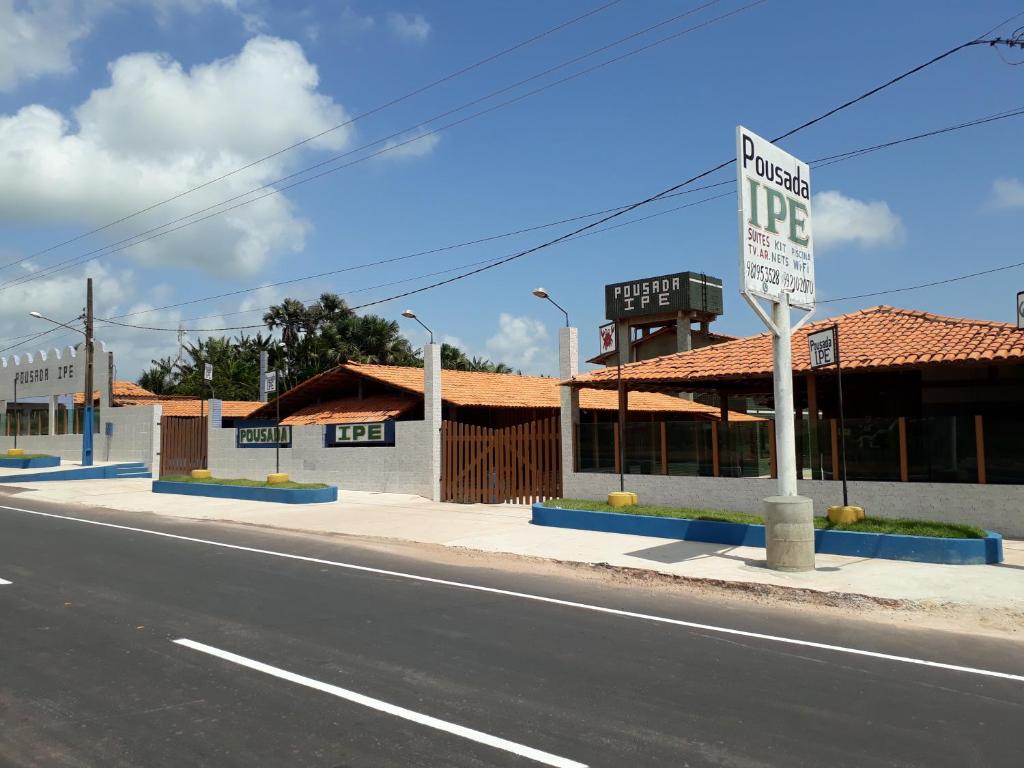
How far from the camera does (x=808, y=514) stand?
11.3 metres

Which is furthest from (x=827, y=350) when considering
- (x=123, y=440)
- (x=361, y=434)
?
(x=123, y=440)

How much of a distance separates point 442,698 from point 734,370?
12.7 metres

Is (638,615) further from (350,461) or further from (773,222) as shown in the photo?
(350,461)

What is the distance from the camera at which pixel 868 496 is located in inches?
595

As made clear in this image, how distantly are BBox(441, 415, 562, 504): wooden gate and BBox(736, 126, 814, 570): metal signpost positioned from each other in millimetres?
9020

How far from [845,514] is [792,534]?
2.41 metres

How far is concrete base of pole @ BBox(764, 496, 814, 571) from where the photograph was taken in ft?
36.7

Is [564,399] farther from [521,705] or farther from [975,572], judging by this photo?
[521,705]

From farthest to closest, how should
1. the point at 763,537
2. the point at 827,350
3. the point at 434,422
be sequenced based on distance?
the point at 434,422 → the point at 763,537 → the point at 827,350

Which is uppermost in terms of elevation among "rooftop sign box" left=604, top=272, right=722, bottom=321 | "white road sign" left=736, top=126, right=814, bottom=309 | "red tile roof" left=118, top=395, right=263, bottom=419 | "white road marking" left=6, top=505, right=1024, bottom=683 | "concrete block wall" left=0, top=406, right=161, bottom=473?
"rooftop sign box" left=604, top=272, right=722, bottom=321

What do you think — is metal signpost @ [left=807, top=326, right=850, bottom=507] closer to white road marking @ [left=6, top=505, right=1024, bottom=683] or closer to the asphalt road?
the asphalt road

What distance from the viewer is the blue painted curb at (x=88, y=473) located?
32.6 metres

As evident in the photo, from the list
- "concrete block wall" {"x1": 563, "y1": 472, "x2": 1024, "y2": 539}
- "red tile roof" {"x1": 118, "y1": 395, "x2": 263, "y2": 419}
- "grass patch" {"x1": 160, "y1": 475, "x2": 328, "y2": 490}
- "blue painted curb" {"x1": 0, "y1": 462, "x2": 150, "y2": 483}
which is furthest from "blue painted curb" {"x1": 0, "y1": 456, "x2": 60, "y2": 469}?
"concrete block wall" {"x1": 563, "y1": 472, "x2": 1024, "y2": 539}

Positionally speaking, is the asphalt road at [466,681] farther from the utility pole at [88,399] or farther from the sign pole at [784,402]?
the utility pole at [88,399]
